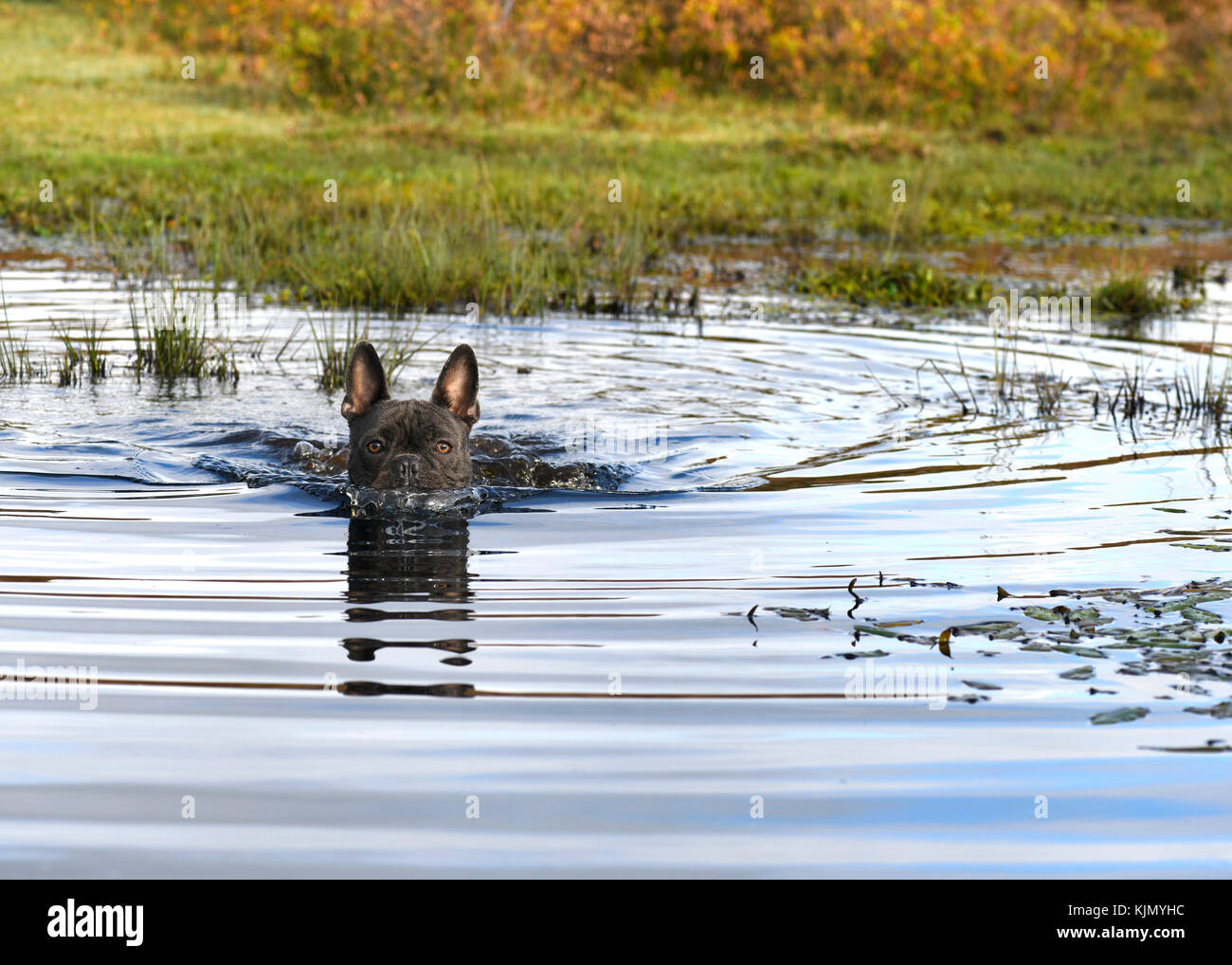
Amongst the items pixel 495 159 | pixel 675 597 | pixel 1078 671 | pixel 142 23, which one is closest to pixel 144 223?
pixel 495 159

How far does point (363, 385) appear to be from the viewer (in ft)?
28.0

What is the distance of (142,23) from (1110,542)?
41.6 meters

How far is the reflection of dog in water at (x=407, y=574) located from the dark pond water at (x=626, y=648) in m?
0.02

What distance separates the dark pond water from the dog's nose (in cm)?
21

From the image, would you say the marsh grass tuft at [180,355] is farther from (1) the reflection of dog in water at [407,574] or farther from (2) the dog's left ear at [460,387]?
(1) the reflection of dog in water at [407,574]

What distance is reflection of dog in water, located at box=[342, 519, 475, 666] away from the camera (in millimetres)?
5684

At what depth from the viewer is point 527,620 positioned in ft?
19.5

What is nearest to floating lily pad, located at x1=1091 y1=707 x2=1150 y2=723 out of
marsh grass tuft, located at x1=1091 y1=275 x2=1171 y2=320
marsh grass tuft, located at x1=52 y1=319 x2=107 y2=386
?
marsh grass tuft, located at x1=52 y1=319 x2=107 y2=386

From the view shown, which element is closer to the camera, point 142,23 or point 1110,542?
point 1110,542

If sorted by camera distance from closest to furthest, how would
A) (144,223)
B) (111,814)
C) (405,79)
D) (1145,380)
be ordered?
(111,814)
(1145,380)
(144,223)
(405,79)

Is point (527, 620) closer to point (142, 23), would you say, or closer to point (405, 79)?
point (405, 79)

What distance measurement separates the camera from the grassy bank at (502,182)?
A: 15.3 m

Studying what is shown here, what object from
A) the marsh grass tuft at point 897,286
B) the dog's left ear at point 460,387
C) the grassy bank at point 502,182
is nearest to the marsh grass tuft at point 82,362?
the grassy bank at point 502,182
